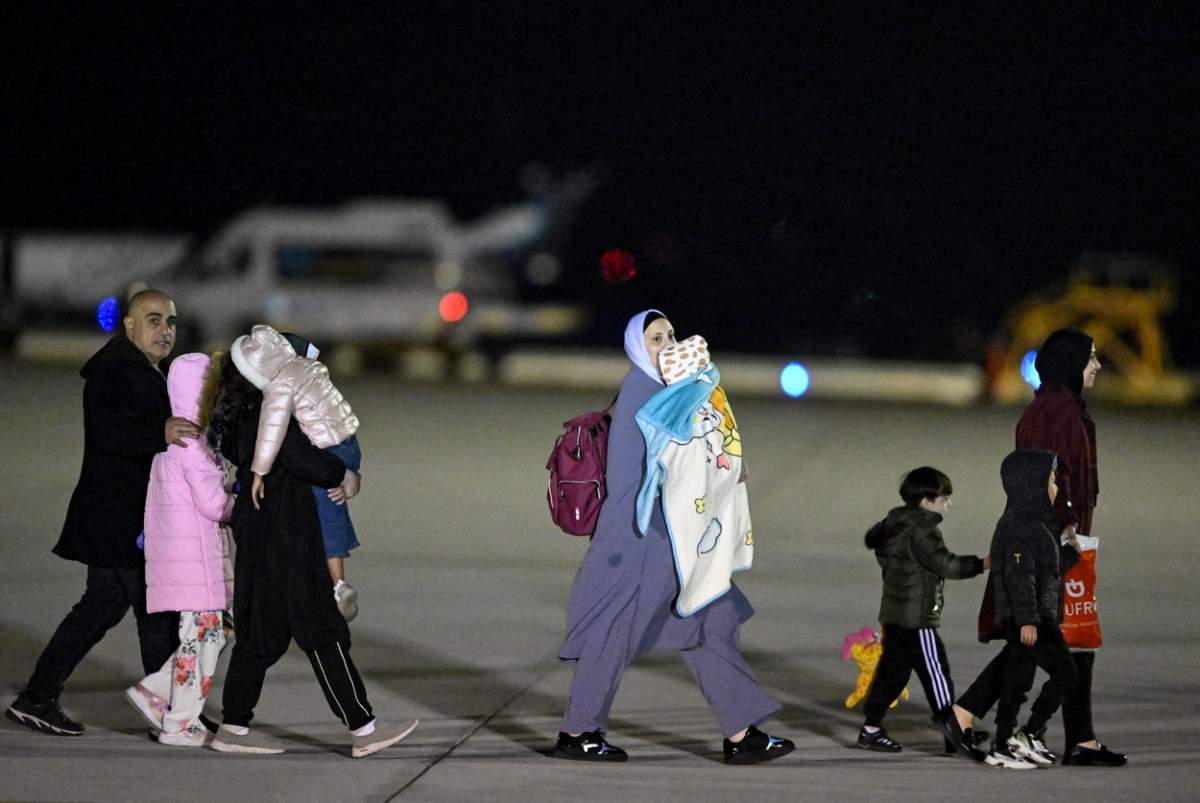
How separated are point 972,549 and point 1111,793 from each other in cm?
576

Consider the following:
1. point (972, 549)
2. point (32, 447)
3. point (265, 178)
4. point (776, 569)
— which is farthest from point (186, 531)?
point (265, 178)

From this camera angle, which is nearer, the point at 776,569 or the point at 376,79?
the point at 776,569

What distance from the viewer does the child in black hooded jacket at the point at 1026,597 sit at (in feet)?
19.9

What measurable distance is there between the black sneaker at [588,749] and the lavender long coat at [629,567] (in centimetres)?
27

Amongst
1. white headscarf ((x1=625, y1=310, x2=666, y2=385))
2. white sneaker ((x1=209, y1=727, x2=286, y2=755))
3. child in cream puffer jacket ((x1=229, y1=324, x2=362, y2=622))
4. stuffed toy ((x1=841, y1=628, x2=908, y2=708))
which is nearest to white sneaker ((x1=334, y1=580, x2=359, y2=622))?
white sneaker ((x1=209, y1=727, x2=286, y2=755))

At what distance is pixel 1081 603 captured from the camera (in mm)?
6348

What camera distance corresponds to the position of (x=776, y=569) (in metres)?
10.8

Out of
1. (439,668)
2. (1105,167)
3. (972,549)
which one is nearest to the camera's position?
(439,668)

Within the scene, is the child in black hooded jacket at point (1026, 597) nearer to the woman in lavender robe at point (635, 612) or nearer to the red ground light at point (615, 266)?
the woman in lavender robe at point (635, 612)

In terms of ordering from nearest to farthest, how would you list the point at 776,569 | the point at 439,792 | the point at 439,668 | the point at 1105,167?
the point at 439,792 < the point at 439,668 < the point at 776,569 < the point at 1105,167

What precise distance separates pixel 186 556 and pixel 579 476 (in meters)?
1.36

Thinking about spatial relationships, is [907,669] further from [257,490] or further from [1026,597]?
[257,490]

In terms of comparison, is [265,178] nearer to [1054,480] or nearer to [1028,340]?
[1028,340]

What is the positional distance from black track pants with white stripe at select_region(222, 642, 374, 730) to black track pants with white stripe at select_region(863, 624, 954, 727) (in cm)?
175
